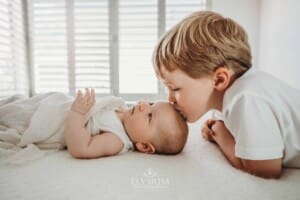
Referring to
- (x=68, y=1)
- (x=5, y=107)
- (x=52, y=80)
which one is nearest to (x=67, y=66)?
(x=52, y=80)

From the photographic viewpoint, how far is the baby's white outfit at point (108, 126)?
30.4 inches

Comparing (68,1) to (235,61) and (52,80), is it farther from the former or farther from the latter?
(235,61)

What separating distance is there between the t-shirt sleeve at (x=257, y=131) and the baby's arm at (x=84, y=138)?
0.33m

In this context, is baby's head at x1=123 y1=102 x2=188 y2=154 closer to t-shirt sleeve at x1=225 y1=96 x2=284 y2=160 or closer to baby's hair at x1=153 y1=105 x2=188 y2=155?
baby's hair at x1=153 y1=105 x2=188 y2=155

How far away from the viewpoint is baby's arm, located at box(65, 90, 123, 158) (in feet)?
2.26

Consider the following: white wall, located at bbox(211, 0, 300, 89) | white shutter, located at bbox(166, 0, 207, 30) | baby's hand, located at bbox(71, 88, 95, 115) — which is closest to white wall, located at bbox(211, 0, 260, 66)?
white wall, located at bbox(211, 0, 300, 89)

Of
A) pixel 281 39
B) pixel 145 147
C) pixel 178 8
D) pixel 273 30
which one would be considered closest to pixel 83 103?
pixel 145 147

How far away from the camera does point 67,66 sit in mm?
2205

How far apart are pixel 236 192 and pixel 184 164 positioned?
174 mm

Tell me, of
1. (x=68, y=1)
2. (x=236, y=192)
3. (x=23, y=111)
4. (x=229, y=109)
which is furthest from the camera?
(x=68, y=1)

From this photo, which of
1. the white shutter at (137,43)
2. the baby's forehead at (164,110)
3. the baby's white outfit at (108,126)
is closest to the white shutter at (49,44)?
the white shutter at (137,43)

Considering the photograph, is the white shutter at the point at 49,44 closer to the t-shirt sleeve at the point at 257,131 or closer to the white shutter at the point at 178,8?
the white shutter at the point at 178,8

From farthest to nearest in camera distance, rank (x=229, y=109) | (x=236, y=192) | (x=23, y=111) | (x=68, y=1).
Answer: (x=68, y=1) → (x=23, y=111) → (x=229, y=109) → (x=236, y=192)

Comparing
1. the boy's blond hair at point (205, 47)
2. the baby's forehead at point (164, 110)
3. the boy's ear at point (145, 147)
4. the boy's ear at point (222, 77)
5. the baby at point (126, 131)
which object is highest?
the boy's blond hair at point (205, 47)
